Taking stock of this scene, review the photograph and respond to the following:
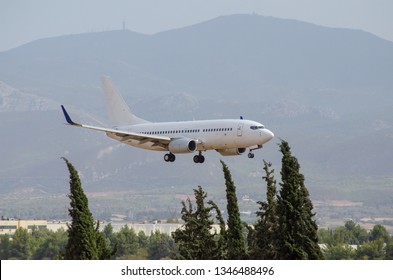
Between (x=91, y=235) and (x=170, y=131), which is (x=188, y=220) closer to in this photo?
(x=91, y=235)

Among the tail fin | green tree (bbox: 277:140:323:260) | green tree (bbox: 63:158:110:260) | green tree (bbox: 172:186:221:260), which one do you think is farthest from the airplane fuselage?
green tree (bbox: 63:158:110:260)

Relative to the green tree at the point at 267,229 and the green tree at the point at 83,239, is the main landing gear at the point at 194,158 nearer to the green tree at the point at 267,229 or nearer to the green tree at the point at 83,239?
the green tree at the point at 267,229

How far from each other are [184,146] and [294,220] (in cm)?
5286

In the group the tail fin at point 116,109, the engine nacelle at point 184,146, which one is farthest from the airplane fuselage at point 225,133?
the tail fin at point 116,109

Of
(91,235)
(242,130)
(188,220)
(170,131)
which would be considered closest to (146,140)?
(170,131)

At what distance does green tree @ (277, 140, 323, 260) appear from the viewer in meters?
68.2

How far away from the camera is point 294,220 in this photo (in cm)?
6975

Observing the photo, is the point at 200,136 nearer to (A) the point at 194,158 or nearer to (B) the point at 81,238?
(A) the point at 194,158

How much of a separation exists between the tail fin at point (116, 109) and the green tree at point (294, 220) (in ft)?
239

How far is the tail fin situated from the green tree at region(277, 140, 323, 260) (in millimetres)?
72892

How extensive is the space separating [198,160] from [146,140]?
9.28 metres

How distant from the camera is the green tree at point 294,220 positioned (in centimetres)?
6825

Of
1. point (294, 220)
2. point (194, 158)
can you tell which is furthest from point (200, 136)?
point (294, 220)
